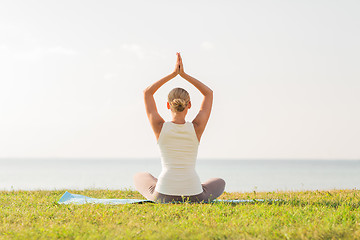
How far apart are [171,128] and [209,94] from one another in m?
0.90

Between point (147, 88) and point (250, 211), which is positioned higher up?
point (147, 88)

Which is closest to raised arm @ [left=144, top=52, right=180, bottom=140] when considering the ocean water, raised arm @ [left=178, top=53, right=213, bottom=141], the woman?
the woman

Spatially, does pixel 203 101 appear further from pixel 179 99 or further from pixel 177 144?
pixel 177 144

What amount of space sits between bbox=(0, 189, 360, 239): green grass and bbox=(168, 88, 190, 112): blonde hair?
4.71 ft

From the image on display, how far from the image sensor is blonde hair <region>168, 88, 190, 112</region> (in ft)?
17.9

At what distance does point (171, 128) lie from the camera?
217 inches

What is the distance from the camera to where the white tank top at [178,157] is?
5531mm

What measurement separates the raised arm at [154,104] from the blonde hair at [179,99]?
29 centimetres

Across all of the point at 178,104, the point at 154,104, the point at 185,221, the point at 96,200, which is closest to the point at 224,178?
the point at 96,200

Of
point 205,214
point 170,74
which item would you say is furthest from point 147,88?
point 205,214

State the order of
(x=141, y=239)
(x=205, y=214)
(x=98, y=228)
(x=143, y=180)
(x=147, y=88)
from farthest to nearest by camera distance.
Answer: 1. (x=143, y=180)
2. (x=147, y=88)
3. (x=205, y=214)
4. (x=98, y=228)
5. (x=141, y=239)

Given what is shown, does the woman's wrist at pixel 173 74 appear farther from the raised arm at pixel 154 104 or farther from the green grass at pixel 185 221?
the green grass at pixel 185 221

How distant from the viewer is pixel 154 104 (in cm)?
574

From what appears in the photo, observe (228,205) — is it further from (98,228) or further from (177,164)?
(98,228)
